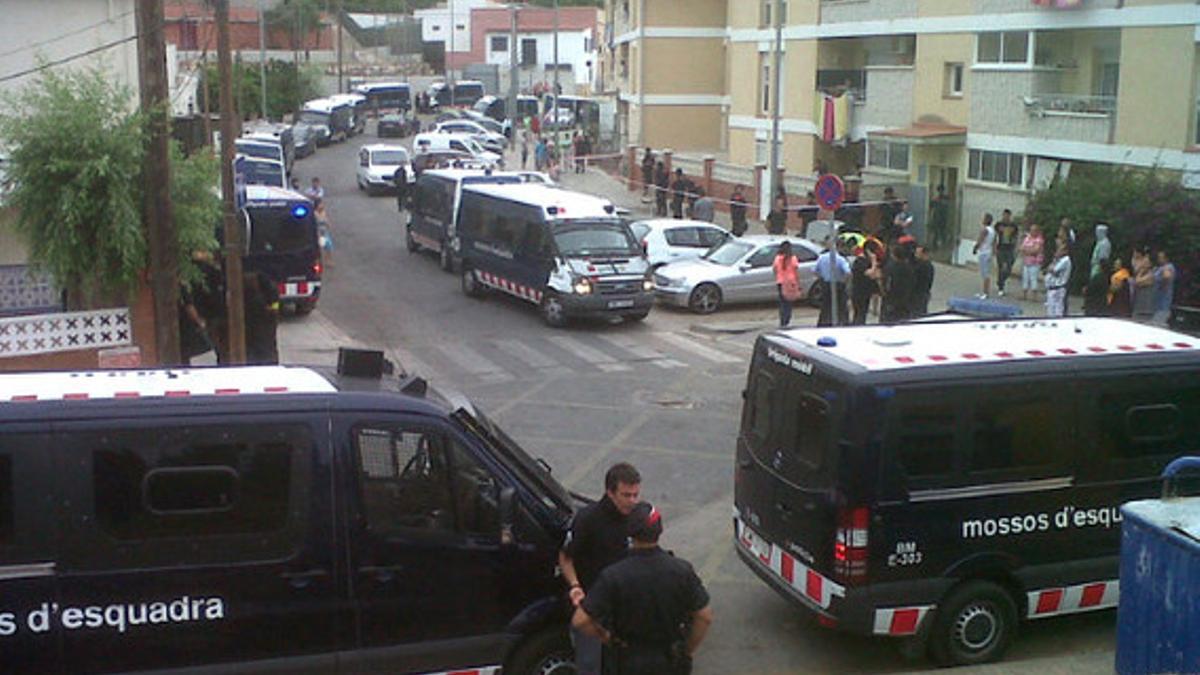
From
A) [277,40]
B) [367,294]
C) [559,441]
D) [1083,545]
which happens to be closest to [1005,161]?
[367,294]

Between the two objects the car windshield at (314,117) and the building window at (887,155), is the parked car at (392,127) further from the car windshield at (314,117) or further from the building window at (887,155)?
the building window at (887,155)

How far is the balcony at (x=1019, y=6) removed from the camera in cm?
2830

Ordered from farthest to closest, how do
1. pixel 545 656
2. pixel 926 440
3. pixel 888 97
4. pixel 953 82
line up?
pixel 888 97, pixel 953 82, pixel 926 440, pixel 545 656

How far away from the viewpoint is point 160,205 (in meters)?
14.7

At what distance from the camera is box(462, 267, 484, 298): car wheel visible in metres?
25.7

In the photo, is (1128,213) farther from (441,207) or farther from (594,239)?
(441,207)

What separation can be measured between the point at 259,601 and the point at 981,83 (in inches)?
1113

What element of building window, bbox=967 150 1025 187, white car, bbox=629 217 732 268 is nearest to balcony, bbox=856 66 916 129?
building window, bbox=967 150 1025 187

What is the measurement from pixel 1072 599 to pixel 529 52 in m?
101

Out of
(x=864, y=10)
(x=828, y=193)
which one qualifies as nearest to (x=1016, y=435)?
(x=828, y=193)

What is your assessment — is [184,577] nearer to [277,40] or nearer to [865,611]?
[865,611]

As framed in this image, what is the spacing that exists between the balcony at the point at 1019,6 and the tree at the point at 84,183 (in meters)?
20.4

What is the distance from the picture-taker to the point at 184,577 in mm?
6996

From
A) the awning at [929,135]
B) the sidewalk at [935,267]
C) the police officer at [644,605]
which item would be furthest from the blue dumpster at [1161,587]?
the awning at [929,135]
